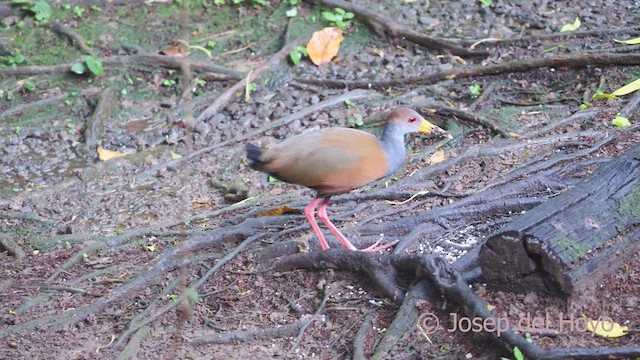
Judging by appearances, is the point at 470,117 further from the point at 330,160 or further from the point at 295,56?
the point at 330,160

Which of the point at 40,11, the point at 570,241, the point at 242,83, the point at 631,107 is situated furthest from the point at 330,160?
the point at 40,11

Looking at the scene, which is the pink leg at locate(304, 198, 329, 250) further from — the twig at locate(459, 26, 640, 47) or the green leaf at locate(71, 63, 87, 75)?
the green leaf at locate(71, 63, 87, 75)

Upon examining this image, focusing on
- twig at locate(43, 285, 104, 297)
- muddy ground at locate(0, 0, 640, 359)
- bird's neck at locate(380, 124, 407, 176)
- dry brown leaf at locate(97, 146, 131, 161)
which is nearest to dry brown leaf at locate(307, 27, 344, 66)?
muddy ground at locate(0, 0, 640, 359)

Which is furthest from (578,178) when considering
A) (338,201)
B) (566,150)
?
(338,201)

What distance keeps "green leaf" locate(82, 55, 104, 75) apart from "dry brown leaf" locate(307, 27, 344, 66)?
8.09 feet

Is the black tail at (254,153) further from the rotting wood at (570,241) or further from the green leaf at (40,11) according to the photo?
the green leaf at (40,11)

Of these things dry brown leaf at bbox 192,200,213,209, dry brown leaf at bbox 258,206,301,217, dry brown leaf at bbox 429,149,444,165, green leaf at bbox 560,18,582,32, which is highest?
green leaf at bbox 560,18,582,32

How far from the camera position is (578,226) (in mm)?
4801

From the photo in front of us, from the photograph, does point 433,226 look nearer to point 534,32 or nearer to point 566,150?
point 566,150

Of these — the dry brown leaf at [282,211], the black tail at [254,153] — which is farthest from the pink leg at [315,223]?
the dry brown leaf at [282,211]

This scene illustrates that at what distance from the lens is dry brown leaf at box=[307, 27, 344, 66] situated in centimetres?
1055

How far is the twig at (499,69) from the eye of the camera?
8977 millimetres

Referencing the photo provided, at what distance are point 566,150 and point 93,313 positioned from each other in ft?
13.8

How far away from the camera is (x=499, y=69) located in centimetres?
952
